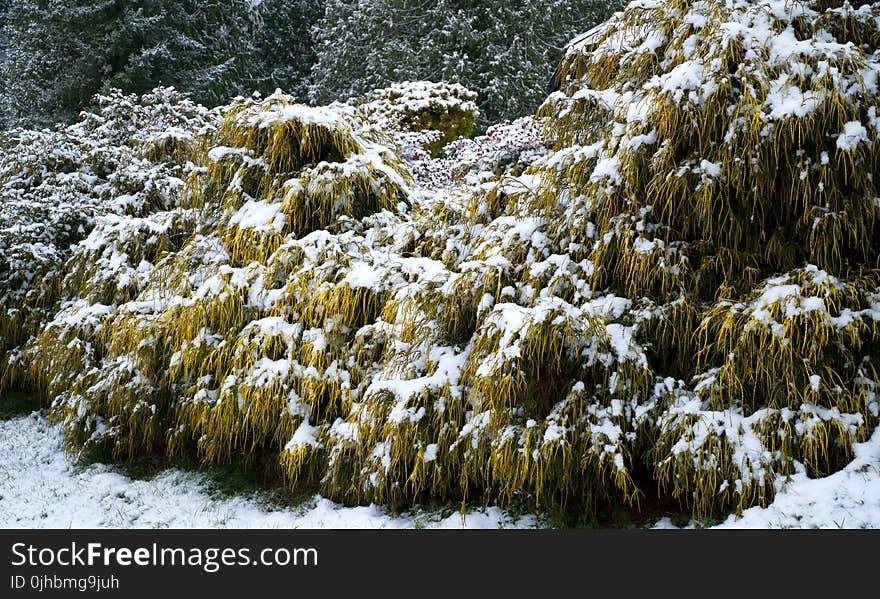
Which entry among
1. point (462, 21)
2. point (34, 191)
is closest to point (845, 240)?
point (34, 191)

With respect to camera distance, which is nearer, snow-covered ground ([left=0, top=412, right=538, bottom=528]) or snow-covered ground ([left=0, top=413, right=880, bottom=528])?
snow-covered ground ([left=0, top=413, right=880, bottom=528])

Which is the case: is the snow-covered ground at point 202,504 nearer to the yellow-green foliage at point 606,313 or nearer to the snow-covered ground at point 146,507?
the snow-covered ground at point 146,507

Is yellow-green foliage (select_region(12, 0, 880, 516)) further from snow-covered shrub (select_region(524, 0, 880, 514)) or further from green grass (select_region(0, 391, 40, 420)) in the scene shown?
green grass (select_region(0, 391, 40, 420))

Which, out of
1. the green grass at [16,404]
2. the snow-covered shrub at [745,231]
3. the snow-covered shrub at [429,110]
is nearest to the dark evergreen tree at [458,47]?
the snow-covered shrub at [429,110]

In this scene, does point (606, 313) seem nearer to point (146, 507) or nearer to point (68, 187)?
point (146, 507)

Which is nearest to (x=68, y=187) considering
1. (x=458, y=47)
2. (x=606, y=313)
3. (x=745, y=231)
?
(x=606, y=313)

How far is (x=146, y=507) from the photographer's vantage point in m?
4.04
